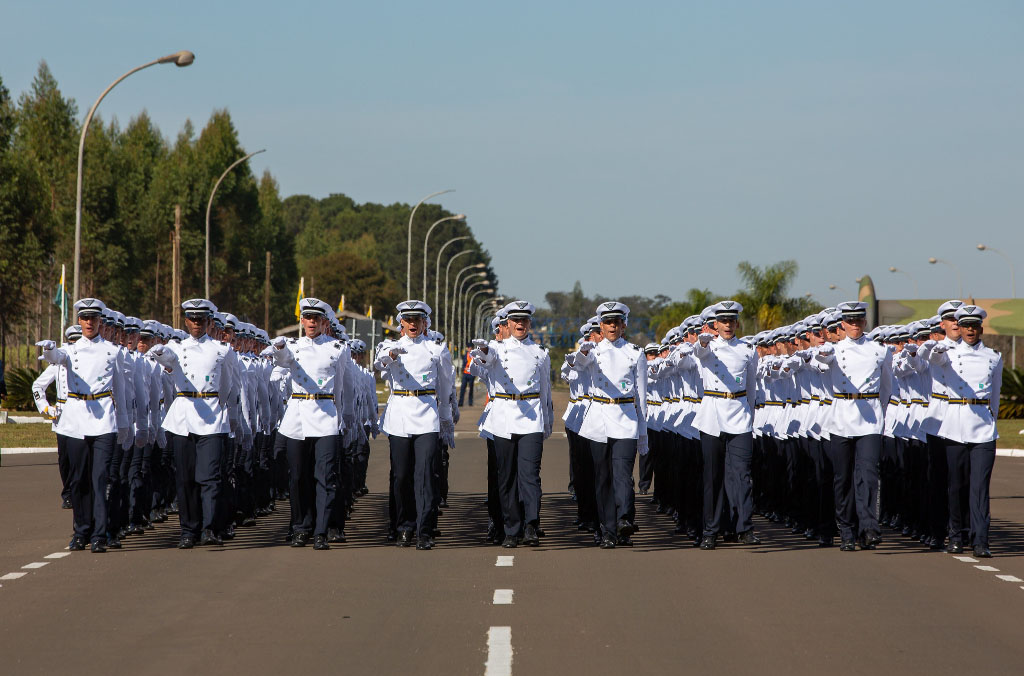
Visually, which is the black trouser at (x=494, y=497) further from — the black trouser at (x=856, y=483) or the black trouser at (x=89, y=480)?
the black trouser at (x=89, y=480)

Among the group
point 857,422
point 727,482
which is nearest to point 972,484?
point 857,422

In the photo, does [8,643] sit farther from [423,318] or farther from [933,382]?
[933,382]

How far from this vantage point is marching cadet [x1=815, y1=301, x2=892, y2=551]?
13375 mm

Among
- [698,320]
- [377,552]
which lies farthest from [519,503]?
[698,320]

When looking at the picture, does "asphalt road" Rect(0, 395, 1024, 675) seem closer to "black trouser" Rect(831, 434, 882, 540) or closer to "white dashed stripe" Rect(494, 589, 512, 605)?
"white dashed stripe" Rect(494, 589, 512, 605)

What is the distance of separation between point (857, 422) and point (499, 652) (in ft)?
20.5

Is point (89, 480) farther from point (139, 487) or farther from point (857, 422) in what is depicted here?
point (857, 422)

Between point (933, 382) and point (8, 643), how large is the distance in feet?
27.6

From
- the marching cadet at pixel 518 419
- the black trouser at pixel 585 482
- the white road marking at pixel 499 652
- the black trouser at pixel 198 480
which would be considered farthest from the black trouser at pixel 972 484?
the black trouser at pixel 198 480

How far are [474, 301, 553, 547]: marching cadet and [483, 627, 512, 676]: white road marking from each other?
4.52 meters

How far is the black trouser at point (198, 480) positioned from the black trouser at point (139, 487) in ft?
3.88

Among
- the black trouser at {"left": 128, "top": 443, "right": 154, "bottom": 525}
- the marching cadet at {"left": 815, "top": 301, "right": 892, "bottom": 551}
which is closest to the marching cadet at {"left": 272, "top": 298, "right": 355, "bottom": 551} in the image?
the black trouser at {"left": 128, "top": 443, "right": 154, "bottom": 525}

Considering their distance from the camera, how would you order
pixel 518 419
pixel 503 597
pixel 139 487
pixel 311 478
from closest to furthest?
pixel 503 597, pixel 518 419, pixel 311 478, pixel 139 487

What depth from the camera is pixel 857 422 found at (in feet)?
44.4
